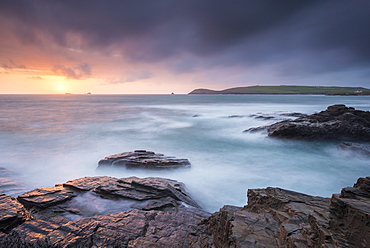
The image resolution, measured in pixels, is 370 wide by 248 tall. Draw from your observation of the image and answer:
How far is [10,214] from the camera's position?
4117 millimetres

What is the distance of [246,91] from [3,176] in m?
185

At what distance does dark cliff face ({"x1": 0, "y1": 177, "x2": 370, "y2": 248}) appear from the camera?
3050mm

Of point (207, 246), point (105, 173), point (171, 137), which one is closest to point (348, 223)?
point (207, 246)

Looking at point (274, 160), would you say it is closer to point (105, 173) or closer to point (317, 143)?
point (317, 143)

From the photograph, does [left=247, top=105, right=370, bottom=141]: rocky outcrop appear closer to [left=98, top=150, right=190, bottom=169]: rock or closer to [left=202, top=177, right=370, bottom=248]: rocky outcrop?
[left=98, top=150, right=190, bottom=169]: rock

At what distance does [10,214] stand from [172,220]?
3505 millimetres

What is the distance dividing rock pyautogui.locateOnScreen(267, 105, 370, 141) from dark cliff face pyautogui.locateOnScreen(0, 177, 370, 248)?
10288mm

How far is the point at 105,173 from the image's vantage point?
8.91 metres

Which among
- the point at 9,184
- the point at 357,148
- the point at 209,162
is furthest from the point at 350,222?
the point at 357,148

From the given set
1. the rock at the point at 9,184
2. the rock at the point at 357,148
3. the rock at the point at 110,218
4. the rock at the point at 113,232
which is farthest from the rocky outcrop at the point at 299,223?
the rock at the point at 357,148

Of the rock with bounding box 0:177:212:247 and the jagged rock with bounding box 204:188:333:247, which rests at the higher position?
the jagged rock with bounding box 204:188:333:247

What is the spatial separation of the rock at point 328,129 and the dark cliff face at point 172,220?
33.8ft

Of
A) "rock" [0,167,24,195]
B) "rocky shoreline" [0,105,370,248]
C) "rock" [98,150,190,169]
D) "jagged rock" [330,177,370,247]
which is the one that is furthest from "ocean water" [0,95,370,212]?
"jagged rock" [330,177,370,247]

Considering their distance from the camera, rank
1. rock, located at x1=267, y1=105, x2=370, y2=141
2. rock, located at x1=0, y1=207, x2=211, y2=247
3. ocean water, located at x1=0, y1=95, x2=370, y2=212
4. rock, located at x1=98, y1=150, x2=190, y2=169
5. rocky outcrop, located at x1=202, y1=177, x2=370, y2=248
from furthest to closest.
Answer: rock, located at x1=267, y1=105, x2=370, y2=141 < rock, located at x1=98, y1=150, x2=190, y2=169 < ocean water, located at x1=0, y1=95, x2=370, y2=212 < rock, located at x1=0, y1=207, x2=211, y2=247 < rocky outcrop, located at x1=202, y1=177, x2=370, y2=248
